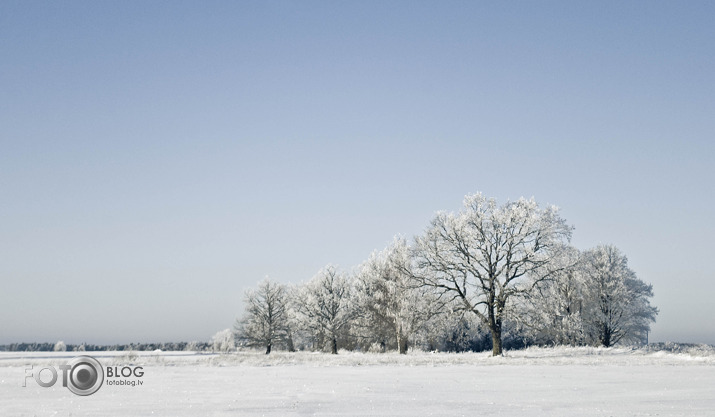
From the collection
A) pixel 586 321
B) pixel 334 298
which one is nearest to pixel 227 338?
pixel 334 298

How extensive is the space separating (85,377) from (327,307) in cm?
4817

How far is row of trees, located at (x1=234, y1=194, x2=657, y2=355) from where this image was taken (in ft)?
122

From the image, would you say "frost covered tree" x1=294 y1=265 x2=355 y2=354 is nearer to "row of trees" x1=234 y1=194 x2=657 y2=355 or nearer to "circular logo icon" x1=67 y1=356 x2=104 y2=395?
"row of trees" x1=234 y1=194 x2=657 y2=355

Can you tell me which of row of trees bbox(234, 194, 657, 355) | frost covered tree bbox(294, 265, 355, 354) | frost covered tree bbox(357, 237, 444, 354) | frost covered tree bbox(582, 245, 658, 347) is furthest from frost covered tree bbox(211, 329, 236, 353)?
frost covered tree bbox(582, 245, 658, 347)

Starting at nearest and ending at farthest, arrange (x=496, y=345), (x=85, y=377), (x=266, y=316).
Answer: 1. (x=85, y=377)
2. (x=496, y=345)
3. (x=266, y=316)

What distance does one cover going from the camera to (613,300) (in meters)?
57.4

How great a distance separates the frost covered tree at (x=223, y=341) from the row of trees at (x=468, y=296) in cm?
958

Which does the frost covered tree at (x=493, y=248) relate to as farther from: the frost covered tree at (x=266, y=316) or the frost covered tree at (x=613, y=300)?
the frost covered tree at (x=266, y=316)

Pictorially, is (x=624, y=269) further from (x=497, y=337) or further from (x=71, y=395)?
(x=71, y=395)

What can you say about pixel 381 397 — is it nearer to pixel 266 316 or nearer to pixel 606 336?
pixel 606 336

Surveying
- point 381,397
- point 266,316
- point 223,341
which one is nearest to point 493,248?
point 381,397

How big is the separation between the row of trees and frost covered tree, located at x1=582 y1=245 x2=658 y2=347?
121 mm

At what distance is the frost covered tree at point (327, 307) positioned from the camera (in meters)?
63.2

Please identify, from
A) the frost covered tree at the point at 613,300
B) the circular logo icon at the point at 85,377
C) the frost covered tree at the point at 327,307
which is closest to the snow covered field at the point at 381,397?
the circular logo icon at the point at 85,377
